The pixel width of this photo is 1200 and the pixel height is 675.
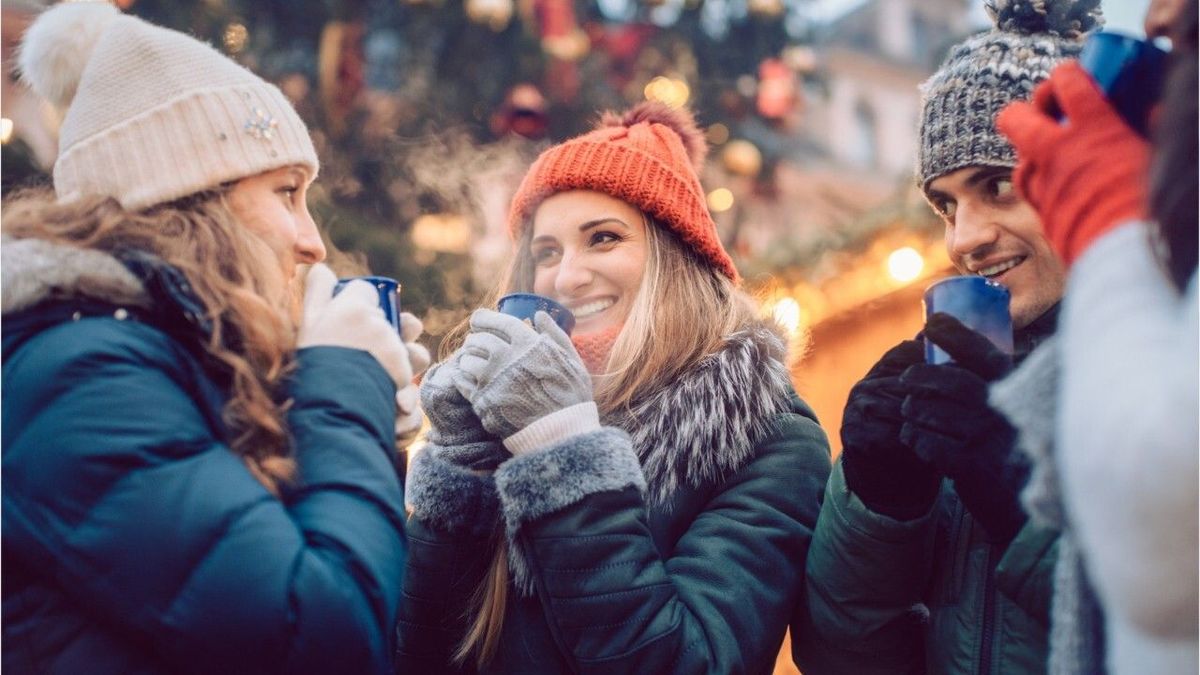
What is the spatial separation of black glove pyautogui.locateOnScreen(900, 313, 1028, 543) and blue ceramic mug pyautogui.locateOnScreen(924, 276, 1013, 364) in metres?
0.02

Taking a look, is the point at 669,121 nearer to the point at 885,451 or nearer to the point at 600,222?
the point at 600,222

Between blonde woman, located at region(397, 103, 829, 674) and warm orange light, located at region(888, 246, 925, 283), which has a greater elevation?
warm orange light, located at region(888, 246, 925, 283)

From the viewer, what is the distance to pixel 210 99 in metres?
1.94

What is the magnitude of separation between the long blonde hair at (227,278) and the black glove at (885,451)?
93cm

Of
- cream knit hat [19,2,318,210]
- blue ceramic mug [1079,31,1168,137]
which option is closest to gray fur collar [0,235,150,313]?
cream knit hat [19,2,318,210]

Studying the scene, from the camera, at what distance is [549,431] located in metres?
2.05

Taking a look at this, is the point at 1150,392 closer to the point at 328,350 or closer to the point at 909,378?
the point at 909,378

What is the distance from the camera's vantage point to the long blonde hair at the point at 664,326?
7.85 feet

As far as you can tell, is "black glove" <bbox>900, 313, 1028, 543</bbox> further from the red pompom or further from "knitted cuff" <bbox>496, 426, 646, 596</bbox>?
the red pompom

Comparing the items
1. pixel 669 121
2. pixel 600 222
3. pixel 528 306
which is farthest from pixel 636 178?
pixel 528 306

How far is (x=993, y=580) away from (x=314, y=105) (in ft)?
23.1

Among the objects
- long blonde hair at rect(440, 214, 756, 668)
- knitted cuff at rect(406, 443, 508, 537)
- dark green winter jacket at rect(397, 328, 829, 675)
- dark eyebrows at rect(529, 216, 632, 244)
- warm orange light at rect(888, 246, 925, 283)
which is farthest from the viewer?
warm orange light at rect(888, 246, 925, 283)

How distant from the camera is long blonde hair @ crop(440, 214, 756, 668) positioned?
94.2 inches

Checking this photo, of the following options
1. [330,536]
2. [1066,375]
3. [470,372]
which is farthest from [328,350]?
[1066,375]
